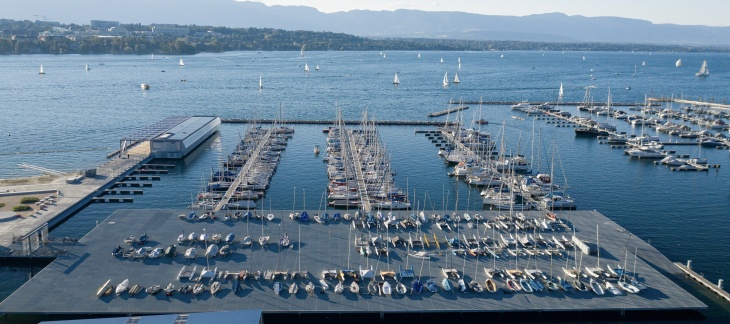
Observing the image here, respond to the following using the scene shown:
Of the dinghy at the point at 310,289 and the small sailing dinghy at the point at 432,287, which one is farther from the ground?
the small sailing dinghy at the point at 432,287

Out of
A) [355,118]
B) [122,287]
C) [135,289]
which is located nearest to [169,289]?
[135,289]

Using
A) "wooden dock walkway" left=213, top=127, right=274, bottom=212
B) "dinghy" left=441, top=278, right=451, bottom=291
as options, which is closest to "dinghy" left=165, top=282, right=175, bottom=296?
"wooden dock walkway" left=213, top=127, right=274, bottom=212

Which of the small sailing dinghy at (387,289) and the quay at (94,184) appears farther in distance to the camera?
the quay at (94,184)

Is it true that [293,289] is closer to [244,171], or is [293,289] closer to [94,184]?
[244,171]

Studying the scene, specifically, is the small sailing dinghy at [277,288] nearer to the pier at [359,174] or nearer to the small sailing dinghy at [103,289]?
the small sailing dinghy at [103,289]

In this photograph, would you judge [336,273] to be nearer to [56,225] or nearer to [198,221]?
[198,221]

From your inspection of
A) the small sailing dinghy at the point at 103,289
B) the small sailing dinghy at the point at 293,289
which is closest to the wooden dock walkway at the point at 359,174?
the small sailing dinghy at the point at 293,289

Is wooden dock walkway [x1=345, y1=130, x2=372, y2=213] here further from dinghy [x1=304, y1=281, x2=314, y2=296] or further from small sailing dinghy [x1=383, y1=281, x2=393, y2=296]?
dinghy [x1=304, y1=281, x2=314, y2=296]
